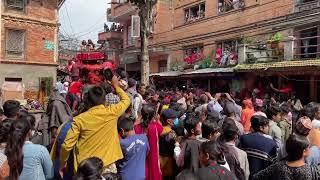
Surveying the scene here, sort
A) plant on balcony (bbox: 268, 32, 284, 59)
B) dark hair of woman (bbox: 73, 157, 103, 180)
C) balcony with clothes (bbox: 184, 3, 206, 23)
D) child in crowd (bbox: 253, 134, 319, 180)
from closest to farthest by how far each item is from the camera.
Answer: dark hair of woman (bbox: 73, 157, 103, 180) → child in crowd (bbox: 253, 134, 319, 180) → plant on balcony (bbox: 268, 32, 284, 59) → balcony with clothes (bbox: 184, 3, 206, 23)

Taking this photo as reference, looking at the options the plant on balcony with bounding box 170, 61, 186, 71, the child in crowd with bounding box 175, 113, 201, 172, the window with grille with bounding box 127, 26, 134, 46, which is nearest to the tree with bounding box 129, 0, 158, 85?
the plant on balcony with bounding box 170, 61, 186, 71

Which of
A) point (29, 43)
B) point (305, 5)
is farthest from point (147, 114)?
point (29, 43)

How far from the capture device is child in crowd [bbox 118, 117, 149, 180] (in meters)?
5.25

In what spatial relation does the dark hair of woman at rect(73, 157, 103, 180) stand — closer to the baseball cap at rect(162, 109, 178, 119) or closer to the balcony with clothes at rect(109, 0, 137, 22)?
the baseball cap at rect(162, 109, 178, 119)

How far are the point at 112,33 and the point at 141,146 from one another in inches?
1212

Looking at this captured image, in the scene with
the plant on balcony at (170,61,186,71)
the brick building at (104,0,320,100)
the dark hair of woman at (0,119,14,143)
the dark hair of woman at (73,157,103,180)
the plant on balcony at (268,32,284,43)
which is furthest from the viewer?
the plant on balcony at (170,61,186,71)

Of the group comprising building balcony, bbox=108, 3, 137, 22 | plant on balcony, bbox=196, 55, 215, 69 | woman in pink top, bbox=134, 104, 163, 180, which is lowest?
woman in pink top, bbox=134, 104, 163, 180

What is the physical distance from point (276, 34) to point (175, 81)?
737cm

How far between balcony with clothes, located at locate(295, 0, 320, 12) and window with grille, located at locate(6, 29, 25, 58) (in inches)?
614

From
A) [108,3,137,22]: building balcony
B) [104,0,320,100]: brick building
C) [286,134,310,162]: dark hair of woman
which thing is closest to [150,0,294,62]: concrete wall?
[104,0,320,100]: brick building

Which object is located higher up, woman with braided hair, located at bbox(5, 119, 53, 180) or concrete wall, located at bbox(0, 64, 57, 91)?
concrete wall, located at bbox(0, 64, 57, 91)

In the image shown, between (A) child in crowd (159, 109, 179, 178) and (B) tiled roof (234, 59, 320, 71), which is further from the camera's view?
(B) tiled roof (234, 59, 320, 71)

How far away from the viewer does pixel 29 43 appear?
2439 cm

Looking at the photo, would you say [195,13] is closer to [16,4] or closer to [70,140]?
[16,4]
